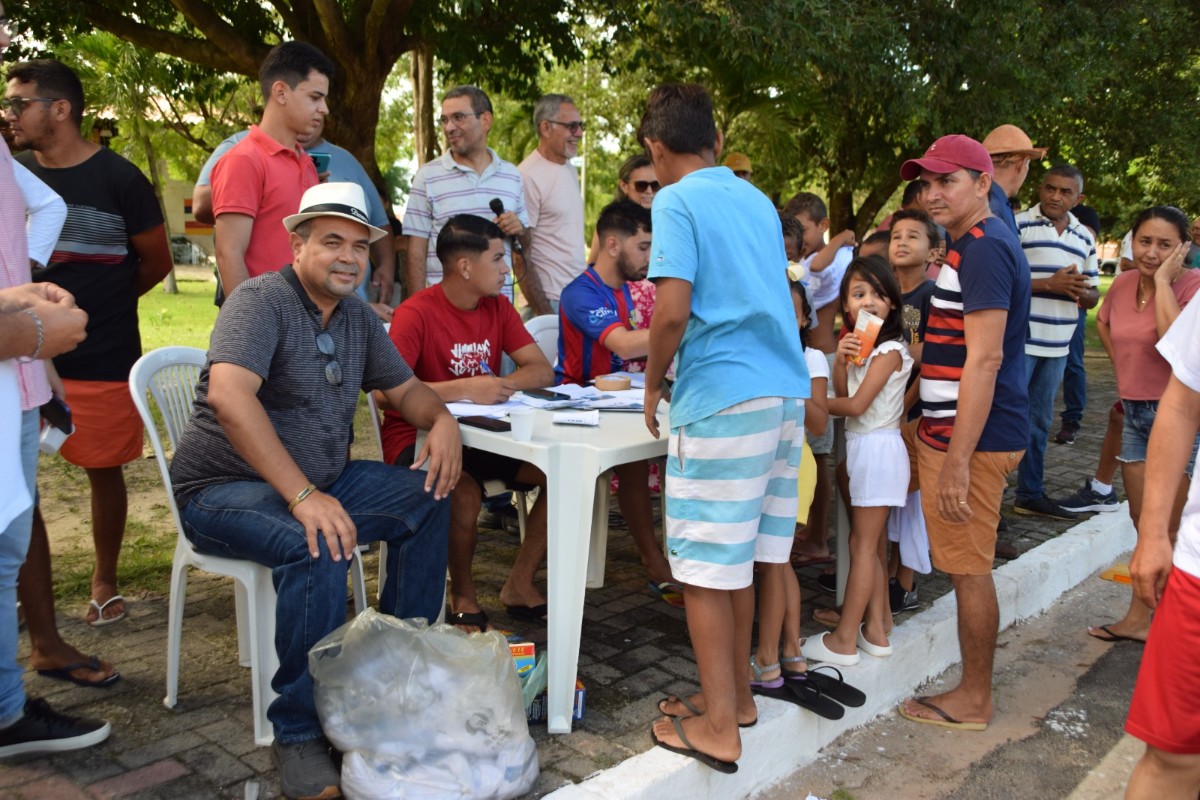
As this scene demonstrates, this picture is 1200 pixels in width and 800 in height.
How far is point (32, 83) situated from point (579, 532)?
253cm

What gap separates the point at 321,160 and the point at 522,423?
7.07 feet

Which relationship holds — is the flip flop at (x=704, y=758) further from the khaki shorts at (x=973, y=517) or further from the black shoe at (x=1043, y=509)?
the black shoe at (x=1043, y=509)

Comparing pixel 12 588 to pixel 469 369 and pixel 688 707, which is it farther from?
pixel 688 707

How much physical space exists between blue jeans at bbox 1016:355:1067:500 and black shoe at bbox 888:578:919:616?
1998mm

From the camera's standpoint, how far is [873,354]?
3623mm

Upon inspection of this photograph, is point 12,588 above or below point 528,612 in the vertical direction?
above

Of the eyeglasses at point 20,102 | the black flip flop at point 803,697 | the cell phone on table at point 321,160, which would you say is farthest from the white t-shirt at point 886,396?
the eyeglasses at point 20,102

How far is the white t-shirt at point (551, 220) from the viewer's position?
5.59m

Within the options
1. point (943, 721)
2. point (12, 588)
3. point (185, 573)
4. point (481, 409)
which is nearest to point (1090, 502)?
point (943, 721)

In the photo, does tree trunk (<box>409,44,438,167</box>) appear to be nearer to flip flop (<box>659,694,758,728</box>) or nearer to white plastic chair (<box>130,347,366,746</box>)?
white plastic chair (<box>130,347,366,746</box>)

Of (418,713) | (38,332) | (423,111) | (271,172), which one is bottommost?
(418,713)

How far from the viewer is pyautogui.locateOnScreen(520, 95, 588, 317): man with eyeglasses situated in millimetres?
5570

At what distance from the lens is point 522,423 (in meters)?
3.09

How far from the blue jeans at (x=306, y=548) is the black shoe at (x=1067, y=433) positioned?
6.46 metres
